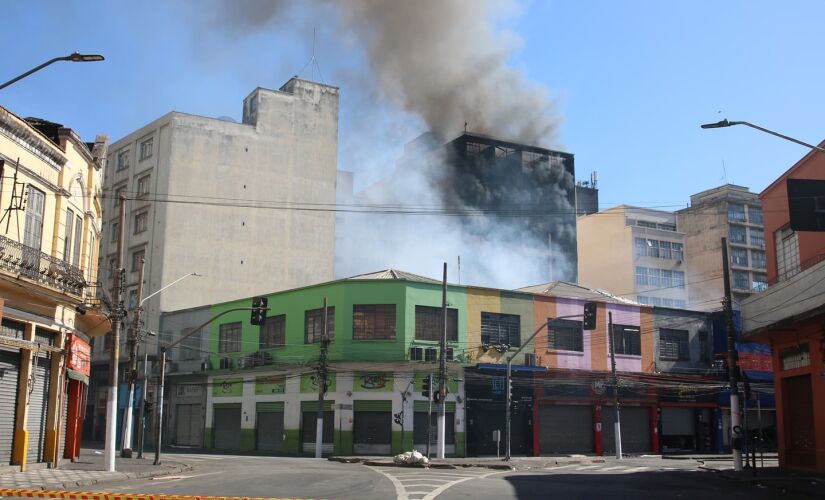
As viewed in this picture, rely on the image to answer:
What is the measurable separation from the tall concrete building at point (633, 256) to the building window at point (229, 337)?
4840cm

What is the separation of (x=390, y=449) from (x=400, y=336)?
230 inches

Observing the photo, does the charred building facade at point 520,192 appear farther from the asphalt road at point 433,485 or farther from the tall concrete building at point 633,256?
the asphalt road at point 433,485

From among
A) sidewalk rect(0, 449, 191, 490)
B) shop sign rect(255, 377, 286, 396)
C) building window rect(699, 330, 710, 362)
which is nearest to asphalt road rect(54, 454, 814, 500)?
sidewalk rect(0, 449, 191, 490)

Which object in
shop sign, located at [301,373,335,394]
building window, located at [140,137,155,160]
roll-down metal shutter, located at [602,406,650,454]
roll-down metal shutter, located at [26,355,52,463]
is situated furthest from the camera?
building window, located at [140,137,155,160]

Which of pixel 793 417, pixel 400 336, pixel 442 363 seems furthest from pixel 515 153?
pixel 793 417

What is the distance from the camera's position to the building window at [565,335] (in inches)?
1871

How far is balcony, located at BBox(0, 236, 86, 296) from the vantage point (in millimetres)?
22750

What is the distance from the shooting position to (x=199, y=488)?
66.1ft

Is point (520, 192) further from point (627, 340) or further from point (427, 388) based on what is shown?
point (427, 388)

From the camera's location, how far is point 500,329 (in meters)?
46.8

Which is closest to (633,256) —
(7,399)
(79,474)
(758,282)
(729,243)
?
(729,243)

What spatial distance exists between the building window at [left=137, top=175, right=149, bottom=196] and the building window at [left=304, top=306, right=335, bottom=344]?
21.4 m

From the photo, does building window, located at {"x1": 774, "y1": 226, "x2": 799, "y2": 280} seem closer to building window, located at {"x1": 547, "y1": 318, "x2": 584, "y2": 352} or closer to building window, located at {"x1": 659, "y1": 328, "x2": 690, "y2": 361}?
building window, located at {"x1": 547, "y1": 318, "x2": 584, "y2": 352}

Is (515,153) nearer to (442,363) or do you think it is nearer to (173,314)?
(173,314)
